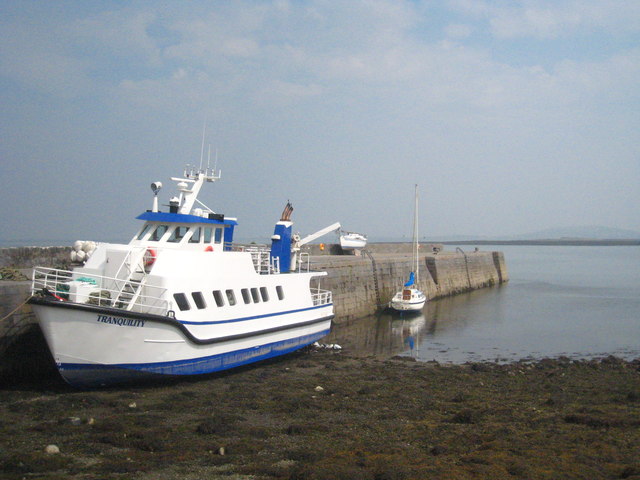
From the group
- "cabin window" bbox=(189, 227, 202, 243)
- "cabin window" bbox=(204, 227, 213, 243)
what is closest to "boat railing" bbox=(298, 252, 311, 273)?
"cabin window" bbox=(204, 227, 213, 243)

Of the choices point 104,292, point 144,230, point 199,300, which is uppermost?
point 144,230

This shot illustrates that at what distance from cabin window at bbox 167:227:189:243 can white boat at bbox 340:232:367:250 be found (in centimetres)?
3062

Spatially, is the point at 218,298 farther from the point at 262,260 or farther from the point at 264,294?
the point at 262,260

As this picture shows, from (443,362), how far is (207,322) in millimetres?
9997

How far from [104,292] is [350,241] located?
33.6m

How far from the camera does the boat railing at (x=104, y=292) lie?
11914mm

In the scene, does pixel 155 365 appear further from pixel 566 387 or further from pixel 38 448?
pixel 566 387

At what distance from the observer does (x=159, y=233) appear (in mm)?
14680

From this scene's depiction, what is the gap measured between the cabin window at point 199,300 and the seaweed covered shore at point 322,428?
1910mm

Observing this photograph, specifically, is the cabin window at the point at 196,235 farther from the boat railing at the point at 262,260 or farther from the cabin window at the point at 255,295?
the cabin window at the point at 255,295

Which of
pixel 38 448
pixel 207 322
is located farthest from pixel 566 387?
pixel 38 448

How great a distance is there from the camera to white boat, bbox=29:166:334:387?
11.6 metres

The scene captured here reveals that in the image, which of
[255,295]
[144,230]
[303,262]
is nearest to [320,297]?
[303,262]

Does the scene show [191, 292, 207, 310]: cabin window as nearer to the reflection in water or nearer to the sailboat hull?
the reflection in water
